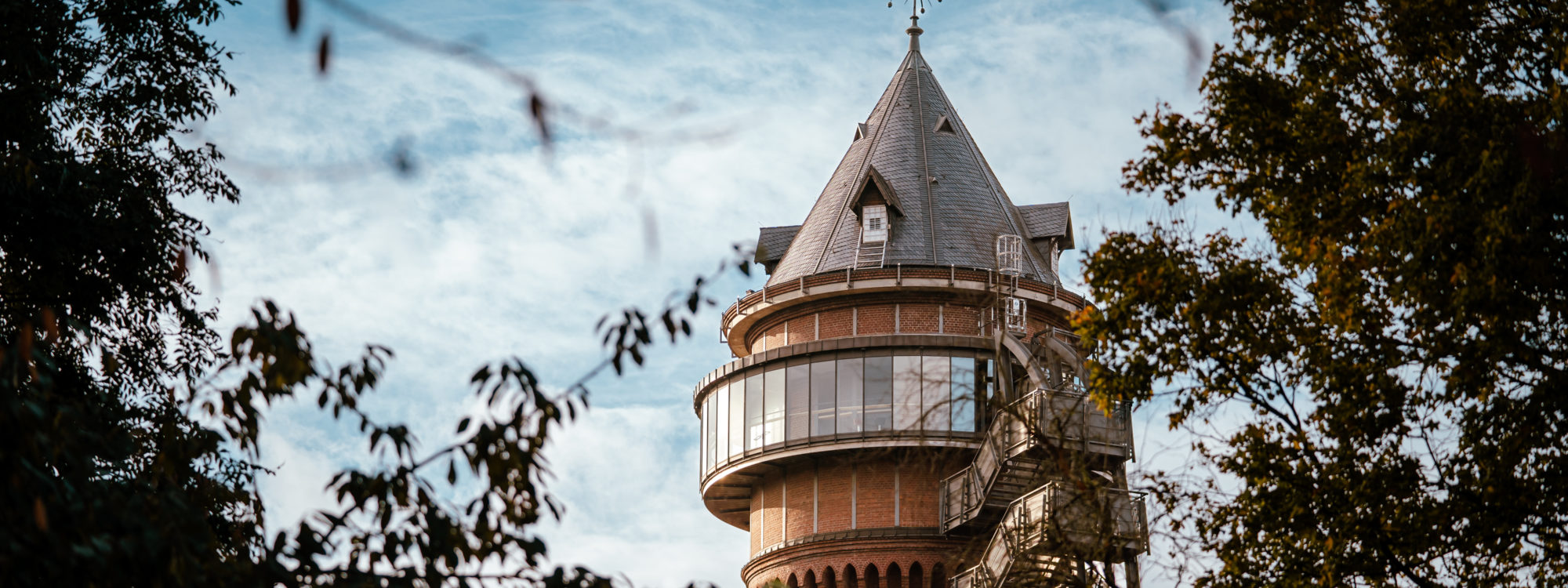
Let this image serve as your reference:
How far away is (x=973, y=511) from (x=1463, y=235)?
2066 cm

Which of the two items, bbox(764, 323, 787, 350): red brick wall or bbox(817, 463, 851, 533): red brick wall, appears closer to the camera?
bbox(817, 463, 851, 533): red brick wall

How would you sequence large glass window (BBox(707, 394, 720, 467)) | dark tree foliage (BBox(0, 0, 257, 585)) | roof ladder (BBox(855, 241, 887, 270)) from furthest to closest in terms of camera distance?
large glass window (BBox(707, 394, 720, 467)) → roof ladder (BBox(855, 241, 887, 270)) → dark tree foliage (BBox(0, 0, 257, 585))

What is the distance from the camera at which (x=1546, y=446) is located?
45.5 ft

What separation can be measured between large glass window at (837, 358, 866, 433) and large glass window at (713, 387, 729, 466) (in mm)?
3198

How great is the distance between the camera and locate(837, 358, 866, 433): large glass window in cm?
3609

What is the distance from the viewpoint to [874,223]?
39312 mm

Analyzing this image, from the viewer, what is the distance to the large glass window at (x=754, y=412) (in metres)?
37.3

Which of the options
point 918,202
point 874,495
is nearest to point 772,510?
point 874,495

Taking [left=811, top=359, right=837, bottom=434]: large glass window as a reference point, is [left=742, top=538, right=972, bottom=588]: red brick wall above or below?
below

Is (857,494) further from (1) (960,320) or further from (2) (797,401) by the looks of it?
(1) (960,320)

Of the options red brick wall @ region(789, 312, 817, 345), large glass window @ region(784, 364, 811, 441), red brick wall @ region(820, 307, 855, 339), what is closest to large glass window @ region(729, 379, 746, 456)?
large glass window @ region(784, 364, 811, 441)

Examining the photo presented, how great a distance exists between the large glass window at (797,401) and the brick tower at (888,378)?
4cm

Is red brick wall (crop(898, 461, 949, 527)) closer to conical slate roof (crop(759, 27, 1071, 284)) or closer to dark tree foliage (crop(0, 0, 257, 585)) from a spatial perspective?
conical slate roof (crop(759, 27, 1071, 284))

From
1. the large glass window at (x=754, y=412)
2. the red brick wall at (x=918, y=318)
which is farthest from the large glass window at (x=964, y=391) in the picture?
the large glass window at (x=754, y=412)
